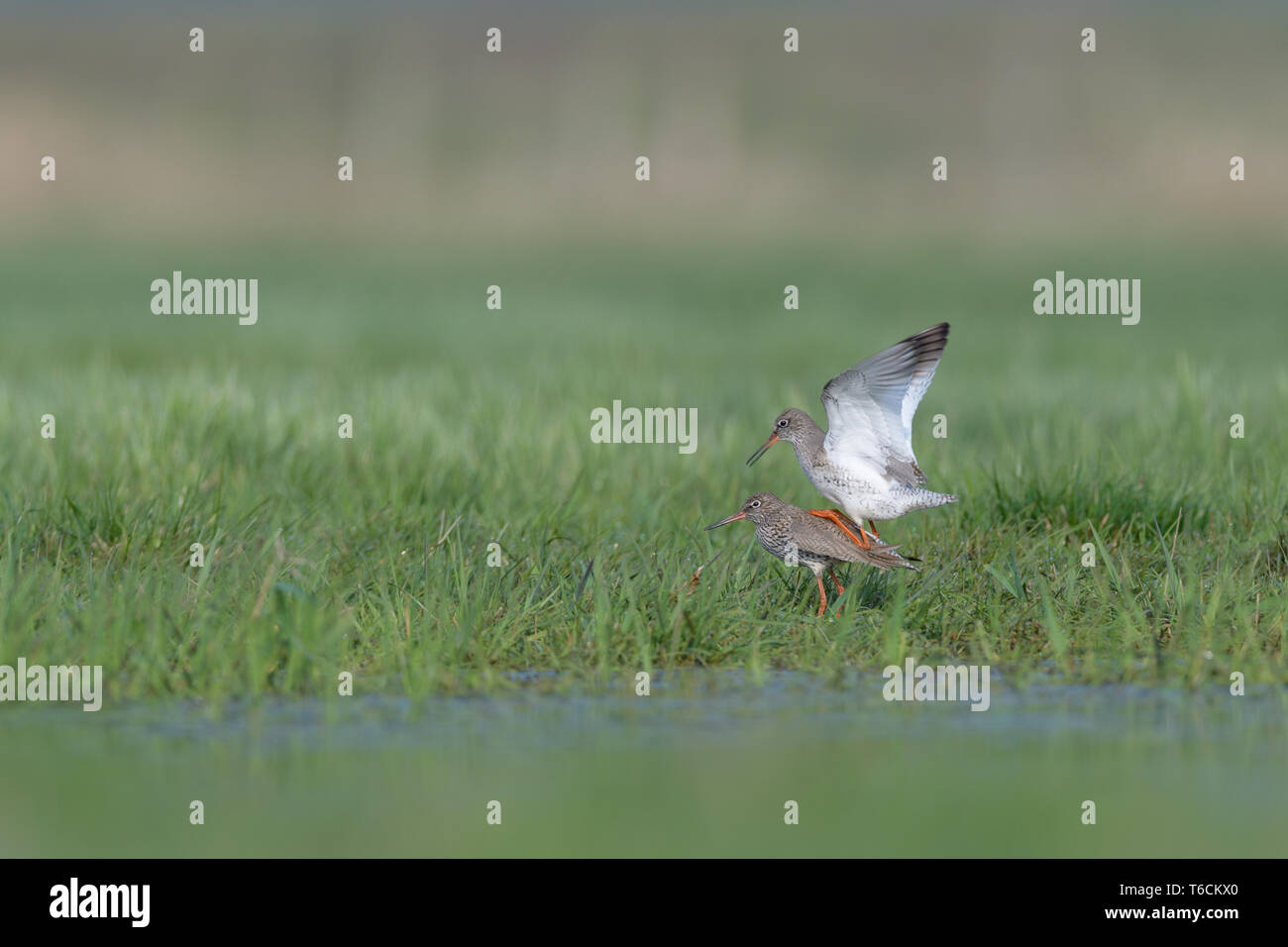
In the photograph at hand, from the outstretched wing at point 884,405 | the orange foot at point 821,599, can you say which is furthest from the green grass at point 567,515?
the outstretched wing at point 884,405

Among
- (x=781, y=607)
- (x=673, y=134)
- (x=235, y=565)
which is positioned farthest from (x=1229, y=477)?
(x=673, y=134)

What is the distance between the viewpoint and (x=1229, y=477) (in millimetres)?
11383

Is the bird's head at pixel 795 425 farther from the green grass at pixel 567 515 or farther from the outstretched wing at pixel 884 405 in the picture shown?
the green grass at pixel 567 515

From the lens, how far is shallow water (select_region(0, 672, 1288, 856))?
575 cm

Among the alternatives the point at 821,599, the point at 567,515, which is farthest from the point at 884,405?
the point at 567,515

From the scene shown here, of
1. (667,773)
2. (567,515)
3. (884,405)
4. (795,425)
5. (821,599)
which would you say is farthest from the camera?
(567,515)

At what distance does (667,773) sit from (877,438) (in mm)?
2788

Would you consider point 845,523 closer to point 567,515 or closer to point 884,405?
point 884,405

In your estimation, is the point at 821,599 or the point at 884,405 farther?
the point at 821,599

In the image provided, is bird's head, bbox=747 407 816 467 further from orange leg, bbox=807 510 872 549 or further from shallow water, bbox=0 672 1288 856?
shallow water, bbox=0 672 1288 856

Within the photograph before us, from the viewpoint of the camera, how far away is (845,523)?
9.09 metres

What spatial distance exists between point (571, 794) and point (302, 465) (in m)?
6.07

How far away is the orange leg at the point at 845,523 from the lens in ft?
29.2

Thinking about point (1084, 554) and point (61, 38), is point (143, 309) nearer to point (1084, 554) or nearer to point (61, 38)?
point (1084, 554)
